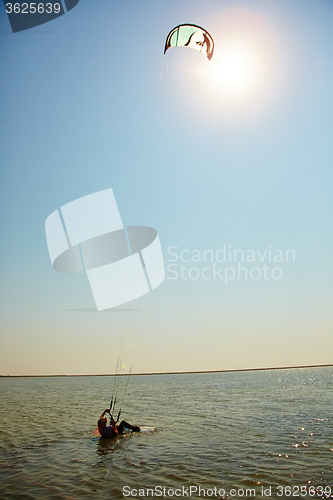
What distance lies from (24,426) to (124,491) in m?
11.0

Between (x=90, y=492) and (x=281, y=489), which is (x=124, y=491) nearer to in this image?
(x=90, y=492)

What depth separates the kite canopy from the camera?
13.4 metres

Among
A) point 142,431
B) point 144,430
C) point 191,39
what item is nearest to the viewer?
point 191,39

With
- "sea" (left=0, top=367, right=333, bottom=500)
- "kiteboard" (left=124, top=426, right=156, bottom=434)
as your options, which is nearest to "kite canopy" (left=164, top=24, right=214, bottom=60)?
"sea" (left=0, top=367, right=333, bottom=500)

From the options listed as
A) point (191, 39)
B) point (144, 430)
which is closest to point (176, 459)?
point (144, 430)

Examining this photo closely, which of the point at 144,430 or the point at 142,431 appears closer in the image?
the point at 142,431

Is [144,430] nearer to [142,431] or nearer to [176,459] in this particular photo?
[142,431]

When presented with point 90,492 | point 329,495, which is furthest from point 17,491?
point 329,495

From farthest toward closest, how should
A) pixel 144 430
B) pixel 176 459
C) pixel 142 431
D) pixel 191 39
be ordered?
1. pixel 144 430
2. pixel 142 431
3. pixel 191 39
4. pixel 176 459

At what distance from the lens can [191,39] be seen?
45.4 feet

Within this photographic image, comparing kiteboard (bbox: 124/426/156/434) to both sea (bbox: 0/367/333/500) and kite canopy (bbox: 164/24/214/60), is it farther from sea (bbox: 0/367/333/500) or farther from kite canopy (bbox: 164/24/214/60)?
kite canopy (bbox: 164/24/214/60)

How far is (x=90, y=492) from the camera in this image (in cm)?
730

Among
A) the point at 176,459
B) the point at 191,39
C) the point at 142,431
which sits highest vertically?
the point at 191,39

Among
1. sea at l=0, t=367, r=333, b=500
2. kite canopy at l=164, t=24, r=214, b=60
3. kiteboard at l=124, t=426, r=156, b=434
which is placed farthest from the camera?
kiteboard at l=124, t=426, r=156, b=434
